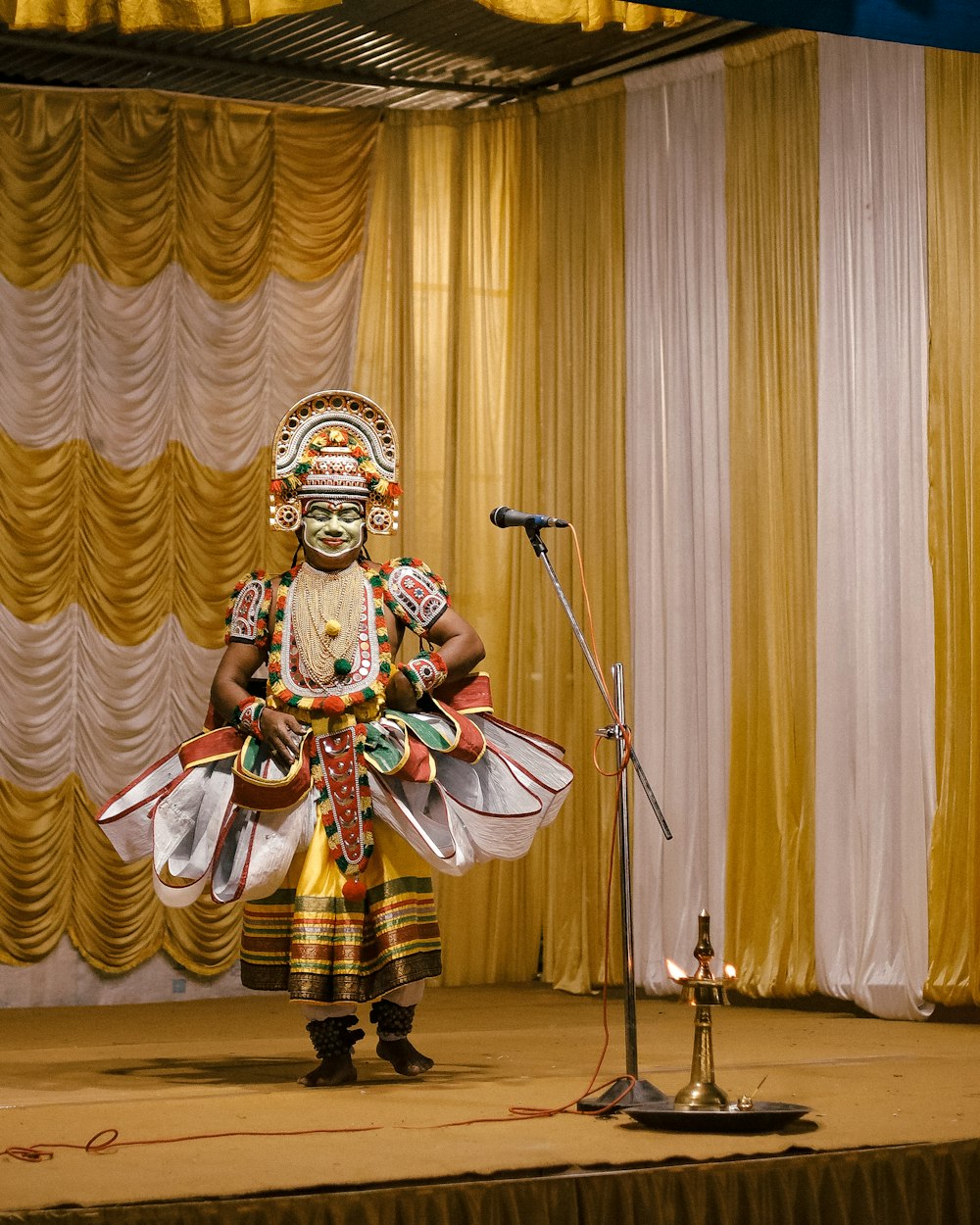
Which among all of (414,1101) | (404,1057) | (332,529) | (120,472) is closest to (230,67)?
(120,472)

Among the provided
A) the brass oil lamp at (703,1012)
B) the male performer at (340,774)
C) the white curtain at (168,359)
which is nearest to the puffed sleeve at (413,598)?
the male performer at (340,774)

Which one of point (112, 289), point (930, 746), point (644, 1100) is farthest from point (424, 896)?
point (112, 289)

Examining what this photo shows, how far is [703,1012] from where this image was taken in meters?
3.90

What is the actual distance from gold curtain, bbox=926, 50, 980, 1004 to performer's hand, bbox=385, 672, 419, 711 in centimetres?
203

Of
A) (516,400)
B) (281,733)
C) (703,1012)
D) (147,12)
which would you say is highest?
(147,12)

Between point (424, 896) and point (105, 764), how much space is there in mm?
2454

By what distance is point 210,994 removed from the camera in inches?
271

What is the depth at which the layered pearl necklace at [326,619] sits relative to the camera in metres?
4.77

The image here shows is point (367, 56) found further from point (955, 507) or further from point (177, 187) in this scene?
point (955, 507)

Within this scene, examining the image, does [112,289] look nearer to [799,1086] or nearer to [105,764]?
[105,764]

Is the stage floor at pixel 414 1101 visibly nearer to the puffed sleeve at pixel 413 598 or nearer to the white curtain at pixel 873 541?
the white curtain at pixel 873 541

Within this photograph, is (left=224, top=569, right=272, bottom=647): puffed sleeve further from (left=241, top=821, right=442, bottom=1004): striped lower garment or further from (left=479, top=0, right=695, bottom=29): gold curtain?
(left=479, top=0, right=695, bottom=29): gold curtain

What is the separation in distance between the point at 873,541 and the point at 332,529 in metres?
2.20

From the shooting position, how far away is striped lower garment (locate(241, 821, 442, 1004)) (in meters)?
4.52
